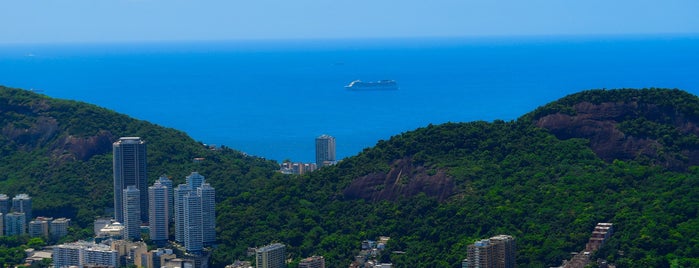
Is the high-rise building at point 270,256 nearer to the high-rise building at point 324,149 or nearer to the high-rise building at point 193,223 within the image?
the high-rise building at point 193,223

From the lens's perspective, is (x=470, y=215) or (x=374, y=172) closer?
(x=470, y=215)

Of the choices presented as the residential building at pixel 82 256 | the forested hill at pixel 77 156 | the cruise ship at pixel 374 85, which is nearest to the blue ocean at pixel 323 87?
the cruise ship at pixel 374 85

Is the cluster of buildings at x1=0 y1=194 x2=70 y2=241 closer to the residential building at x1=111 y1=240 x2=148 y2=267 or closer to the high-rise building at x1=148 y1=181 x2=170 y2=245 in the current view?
the high-rise building at x1=148 y1=181 x2=170 y2=245

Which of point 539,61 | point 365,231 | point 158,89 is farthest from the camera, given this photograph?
point 539,61

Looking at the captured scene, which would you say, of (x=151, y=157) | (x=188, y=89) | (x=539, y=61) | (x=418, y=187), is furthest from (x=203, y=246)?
(x=539, y=61)

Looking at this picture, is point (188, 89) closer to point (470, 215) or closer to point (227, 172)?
point (227, 172)

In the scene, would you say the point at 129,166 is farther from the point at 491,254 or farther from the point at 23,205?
the point at 491,254

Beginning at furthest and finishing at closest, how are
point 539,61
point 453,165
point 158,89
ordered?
point 539,61 < point 158,89 < point 453,165

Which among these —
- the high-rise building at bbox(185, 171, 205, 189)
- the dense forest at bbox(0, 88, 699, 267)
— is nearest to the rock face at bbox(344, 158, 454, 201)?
the dense forest at bbox(0, 88, 699, 267)
